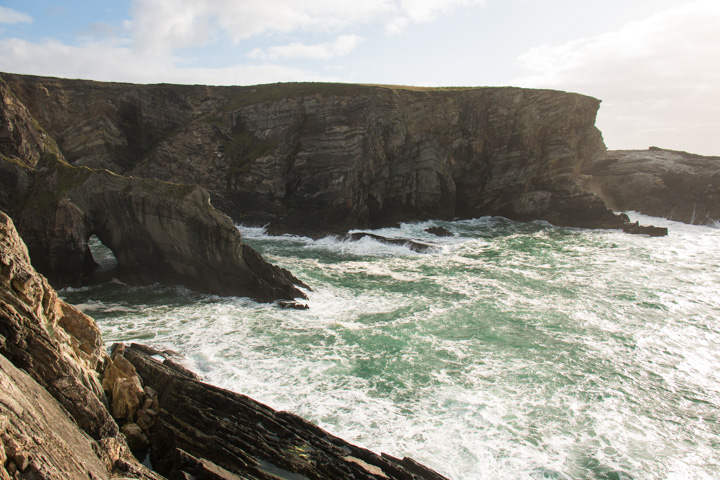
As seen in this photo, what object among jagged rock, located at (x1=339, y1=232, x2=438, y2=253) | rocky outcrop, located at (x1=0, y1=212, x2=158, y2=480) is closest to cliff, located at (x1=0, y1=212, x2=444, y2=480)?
rocky outcrop, located at (x1=0, y1=212, x2=158, y2=480)

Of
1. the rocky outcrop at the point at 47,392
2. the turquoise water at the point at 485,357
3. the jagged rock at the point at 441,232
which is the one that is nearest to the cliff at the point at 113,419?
the rocky outcrop at the point at 47,392

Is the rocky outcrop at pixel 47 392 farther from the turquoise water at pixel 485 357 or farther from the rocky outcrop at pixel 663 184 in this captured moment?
the rocky outcrop at pixel 663 184

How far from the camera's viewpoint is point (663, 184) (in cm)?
5244

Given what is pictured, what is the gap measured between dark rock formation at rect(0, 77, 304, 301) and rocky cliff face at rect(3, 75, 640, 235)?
17.4 metres

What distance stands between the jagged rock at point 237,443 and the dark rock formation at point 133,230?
38.6ft

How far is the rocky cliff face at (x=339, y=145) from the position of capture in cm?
4156

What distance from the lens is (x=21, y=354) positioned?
635 centimetres

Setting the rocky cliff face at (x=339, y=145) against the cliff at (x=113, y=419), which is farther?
the rocky cliff face at (x=339, y=145)

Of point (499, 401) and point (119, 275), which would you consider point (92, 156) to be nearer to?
point (119, 275)

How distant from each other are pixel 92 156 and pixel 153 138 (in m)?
6.81

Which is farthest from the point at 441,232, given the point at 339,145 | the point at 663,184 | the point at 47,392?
the point at 47,392

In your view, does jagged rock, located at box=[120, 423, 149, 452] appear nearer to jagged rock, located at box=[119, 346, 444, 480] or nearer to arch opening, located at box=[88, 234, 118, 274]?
jagged rock, located at box=[119, 346, 444, 480]

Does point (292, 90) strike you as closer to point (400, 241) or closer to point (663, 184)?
point (400, 241)

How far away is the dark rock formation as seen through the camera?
69.8 feet
